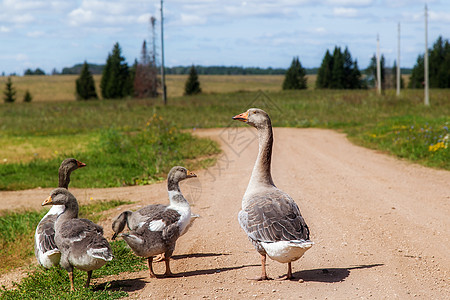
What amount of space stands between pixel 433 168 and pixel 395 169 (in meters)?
1.06

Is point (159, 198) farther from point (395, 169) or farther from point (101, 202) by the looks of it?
point (395, 169)

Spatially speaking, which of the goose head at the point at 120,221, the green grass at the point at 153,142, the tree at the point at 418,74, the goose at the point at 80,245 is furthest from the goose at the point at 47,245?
the tree at the point at 418,74

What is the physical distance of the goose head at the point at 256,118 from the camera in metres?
6.10

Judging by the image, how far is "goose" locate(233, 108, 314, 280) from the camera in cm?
496

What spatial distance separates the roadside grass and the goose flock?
5.73 feet

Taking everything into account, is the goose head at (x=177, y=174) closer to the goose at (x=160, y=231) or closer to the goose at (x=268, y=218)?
the goose at (x=160, y=231)

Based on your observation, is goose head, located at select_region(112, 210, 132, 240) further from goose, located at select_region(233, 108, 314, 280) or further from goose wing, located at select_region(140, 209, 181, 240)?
goose, located at select_region(233, 108, 314, 280)

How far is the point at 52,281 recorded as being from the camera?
6207 mm

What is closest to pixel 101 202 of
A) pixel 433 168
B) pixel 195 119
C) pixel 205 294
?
pixel 205 294

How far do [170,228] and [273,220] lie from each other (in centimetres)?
138

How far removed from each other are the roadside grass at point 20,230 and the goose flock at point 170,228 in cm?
175

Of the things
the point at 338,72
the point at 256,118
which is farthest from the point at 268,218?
the point at 338,72

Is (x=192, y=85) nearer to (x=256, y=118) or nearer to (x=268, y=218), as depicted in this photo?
(x=256, y=118)

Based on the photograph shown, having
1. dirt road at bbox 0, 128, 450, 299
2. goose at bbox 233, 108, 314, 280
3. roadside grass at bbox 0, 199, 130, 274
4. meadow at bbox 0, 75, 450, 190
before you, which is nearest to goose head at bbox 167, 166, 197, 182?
goose at bbox 233, 108, 314, 280
